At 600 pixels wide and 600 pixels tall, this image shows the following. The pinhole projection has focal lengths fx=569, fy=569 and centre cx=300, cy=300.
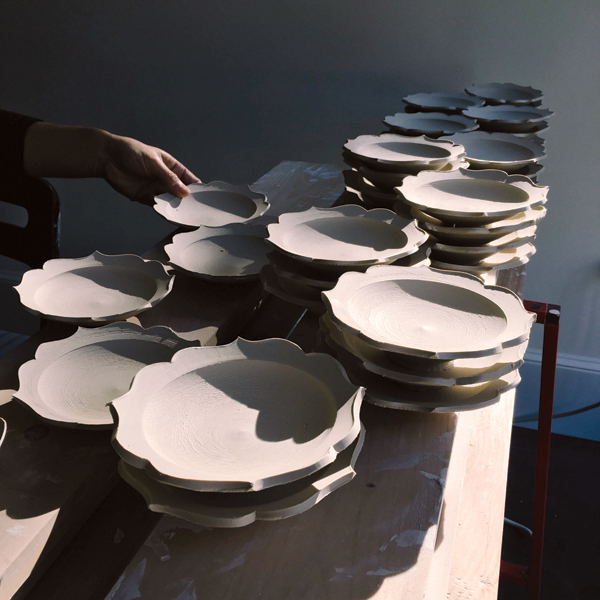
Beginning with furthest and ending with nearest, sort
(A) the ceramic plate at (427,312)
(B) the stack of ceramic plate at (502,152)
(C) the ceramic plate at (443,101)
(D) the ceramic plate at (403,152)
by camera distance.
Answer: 1. (C) the ceramic plate at (443,101)
2. (B) the stack of ceramic plate at (502,152)
3. (D) the ceramic plate at (403,152)
4. (A) the ceramic plate at (427,312)

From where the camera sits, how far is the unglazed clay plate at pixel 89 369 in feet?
2.32

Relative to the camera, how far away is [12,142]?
161cm

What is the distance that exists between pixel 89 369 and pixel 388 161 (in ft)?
2.51

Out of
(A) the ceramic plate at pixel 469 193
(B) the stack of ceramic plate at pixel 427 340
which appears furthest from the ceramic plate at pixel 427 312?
(A) the ceramic plate at pixel 469 193

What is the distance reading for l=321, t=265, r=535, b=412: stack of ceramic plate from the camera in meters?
0.69

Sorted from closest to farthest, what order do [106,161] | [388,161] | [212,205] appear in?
[388,161], [212,205], [106,161]

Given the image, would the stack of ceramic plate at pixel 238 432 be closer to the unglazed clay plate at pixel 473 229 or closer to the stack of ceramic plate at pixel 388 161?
the unglazed clay plate at pixel 473 229

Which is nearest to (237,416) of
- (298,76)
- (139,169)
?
(139,169)

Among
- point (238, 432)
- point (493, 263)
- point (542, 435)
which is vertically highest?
point (238, 432)

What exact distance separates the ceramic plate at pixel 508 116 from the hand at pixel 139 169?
874 mm

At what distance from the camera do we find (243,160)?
8.48 ft

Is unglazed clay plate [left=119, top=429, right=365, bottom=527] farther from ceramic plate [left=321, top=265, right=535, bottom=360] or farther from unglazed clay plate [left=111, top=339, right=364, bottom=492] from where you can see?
ceramic plate [left=321, top=265, right=535, bottom=360]

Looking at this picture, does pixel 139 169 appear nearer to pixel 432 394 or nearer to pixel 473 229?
pixel 473 229

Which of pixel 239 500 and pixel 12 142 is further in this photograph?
pixel 12 142
